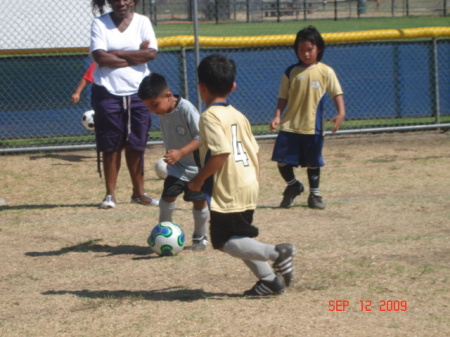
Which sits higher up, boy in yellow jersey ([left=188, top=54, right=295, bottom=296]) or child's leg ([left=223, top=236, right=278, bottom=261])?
boy in yellow jersey ([left=188, top=54, right=295, bottom=296])

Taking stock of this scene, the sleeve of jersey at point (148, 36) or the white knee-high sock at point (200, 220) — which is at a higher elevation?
the sleeve of jersey at point (148, 36)

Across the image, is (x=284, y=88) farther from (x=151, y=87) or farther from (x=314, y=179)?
(x=151, y=87)

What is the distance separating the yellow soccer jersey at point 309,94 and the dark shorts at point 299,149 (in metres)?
0.06

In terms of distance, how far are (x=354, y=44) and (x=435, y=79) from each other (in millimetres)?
1365

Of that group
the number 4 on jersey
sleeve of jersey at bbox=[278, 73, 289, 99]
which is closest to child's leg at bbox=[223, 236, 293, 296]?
the number 4 on jersey

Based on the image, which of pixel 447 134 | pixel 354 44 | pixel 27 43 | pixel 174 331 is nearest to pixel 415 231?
pixel 174 331

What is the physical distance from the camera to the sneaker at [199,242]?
559cm

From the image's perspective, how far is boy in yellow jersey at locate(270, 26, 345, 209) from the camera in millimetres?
6902

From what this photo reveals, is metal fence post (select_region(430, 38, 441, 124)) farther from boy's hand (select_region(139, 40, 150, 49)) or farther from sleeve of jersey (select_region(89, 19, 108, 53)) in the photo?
sleeve of jersey (select_region(89, 19, 108, 53))

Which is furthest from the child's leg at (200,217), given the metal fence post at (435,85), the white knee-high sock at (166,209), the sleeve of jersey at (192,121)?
the metal fence post at (435,85)

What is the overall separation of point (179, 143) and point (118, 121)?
1730 millimetres

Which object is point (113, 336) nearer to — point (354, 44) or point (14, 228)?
point (14, 228)

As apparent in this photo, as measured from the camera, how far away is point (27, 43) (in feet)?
37.8

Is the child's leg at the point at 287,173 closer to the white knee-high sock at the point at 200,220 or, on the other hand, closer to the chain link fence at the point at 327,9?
the white knee-high sock at the point at 200,220
